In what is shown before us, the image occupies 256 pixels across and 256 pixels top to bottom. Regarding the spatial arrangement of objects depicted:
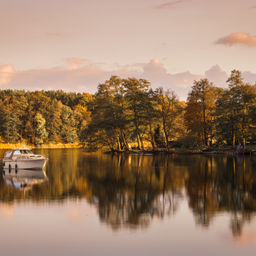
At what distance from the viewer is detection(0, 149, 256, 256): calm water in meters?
12.5

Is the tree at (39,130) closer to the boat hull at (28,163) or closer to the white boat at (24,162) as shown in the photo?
the white boat at (24,162)

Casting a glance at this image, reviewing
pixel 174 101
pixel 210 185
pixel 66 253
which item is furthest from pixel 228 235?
pixel 174 101

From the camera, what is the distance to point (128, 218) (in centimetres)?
1636

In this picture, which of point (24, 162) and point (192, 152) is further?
point (192, 152)

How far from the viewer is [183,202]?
2073 cm

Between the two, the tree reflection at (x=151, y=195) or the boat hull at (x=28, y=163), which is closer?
the tree reflection at (x=151, y=195)

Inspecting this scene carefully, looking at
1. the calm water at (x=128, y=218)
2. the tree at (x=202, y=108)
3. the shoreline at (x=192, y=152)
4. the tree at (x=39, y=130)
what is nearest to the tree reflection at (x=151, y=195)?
the calm water at (x=128, y=218)

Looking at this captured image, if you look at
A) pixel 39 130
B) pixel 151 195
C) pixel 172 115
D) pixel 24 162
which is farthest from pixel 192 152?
pixel 39 130

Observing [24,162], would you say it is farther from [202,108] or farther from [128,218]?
[202,108]

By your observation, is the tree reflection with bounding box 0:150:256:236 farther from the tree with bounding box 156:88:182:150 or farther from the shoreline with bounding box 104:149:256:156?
the tree with bounding box 156:88:182:150

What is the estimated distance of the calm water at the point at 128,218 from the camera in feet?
41.0

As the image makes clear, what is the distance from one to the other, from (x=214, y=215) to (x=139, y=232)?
4772mm

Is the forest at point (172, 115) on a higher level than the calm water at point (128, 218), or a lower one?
higher

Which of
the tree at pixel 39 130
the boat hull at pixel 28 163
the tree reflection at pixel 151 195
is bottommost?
the tree reflection at pixel 151 195
